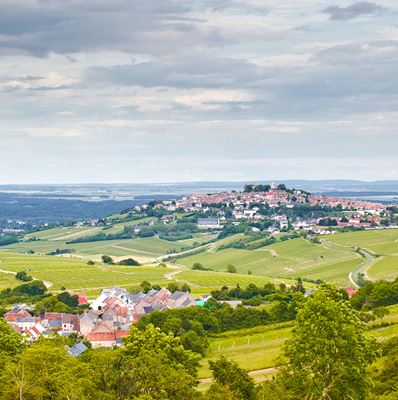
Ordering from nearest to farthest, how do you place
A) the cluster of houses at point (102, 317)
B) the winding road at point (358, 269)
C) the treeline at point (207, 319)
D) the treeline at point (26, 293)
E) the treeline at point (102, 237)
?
the treeline at point (207, 319)
the cluster of houses at point (102, 317)
the treeline at point (26, 293)
the winding road at point (358, 269)
the treeline at point (102, 237)

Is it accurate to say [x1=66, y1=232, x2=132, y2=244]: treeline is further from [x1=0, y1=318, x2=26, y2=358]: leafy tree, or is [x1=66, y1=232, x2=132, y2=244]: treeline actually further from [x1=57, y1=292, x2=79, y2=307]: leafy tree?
[x1=0, y1=318, x2=26, y2=358]: leafy tree

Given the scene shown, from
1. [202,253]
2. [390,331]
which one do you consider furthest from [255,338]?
[202,253]

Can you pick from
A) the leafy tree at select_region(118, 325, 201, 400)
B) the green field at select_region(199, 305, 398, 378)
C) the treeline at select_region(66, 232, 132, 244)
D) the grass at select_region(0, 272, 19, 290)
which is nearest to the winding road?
the green field at select_region(199, 305, 398, 378)

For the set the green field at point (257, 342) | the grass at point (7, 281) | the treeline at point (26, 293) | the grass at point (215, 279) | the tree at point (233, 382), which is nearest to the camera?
the tree at point (233, 382)

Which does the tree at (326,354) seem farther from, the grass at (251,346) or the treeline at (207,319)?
the treeline at (207,319)

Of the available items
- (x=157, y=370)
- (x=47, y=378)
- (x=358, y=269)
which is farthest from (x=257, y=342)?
(x=358, y=269)

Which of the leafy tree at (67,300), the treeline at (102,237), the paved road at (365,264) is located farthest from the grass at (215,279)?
the treeline at (102,237)

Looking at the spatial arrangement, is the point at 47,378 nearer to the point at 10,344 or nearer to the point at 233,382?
the point at 233,382
